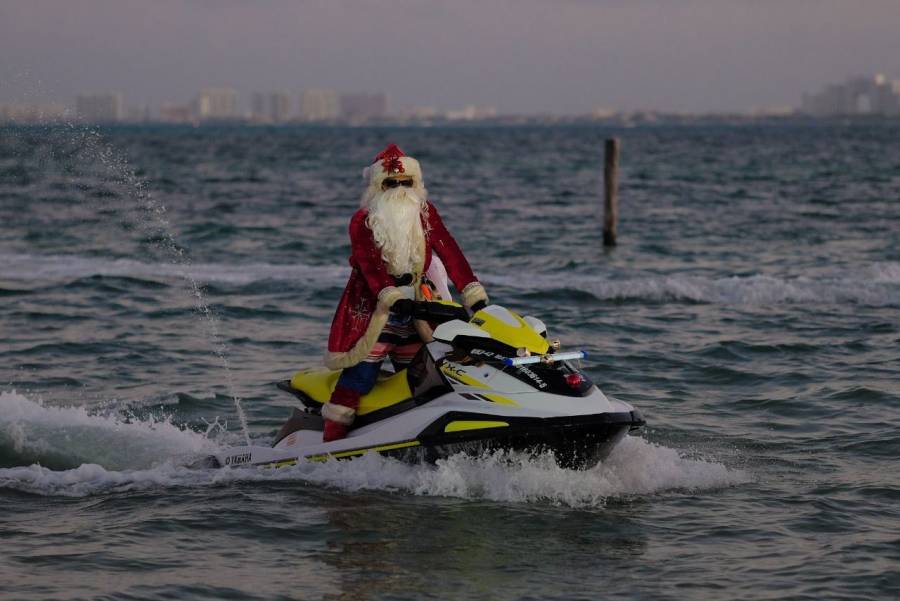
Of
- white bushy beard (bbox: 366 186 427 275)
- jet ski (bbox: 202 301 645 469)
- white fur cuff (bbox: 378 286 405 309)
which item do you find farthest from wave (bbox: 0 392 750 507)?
white bushy beard (bbox: 366 186 427 275)

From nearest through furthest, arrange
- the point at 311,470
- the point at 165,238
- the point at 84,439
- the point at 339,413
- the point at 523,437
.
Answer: the point at 523,437, the point at 339,413, the point at 311,470, the point at 84,439, the point at 165,238

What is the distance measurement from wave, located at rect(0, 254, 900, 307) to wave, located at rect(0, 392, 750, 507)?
8.72 metres

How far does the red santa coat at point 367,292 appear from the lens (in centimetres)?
817

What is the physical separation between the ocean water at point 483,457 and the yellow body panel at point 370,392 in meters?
0.37

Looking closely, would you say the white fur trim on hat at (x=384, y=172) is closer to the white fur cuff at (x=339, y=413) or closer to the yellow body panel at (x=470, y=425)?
the white fur cuff at (x=339, y=413)

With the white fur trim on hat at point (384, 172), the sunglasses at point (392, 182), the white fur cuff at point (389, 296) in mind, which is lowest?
the white fur cuff at point (389, 296)

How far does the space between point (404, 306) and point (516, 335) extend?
704mm

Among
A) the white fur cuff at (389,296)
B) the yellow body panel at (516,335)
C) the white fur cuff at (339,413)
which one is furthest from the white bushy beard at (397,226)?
Result: the white fur cuff at (339,413)

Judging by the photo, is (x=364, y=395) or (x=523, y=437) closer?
(x=523, y=437)

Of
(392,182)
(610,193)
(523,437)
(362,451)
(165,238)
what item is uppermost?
(392,182)

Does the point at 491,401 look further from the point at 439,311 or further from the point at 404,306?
the point at 404,306

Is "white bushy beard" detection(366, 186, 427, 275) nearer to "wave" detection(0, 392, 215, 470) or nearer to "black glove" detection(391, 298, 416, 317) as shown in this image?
"black glove" detection(391, 298, 416, 317)

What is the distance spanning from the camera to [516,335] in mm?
7820

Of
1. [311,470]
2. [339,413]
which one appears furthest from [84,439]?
[339,413]
